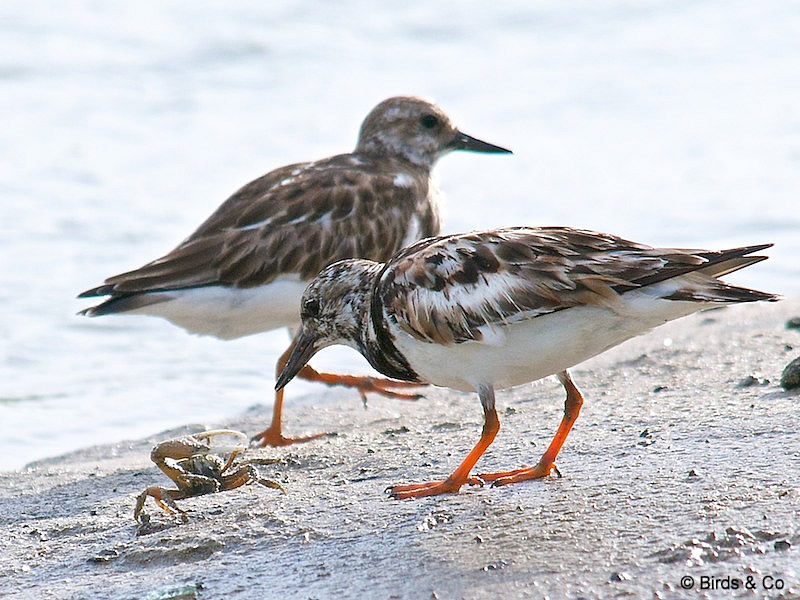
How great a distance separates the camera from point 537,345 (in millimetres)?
3648

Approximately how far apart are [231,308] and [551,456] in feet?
6.29

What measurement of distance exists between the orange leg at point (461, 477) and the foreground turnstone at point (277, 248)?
1.46 m

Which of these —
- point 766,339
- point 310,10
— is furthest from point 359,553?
point 310,10

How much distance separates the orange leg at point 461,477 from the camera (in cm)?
375

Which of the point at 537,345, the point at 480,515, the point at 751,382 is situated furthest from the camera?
the point at 751,382

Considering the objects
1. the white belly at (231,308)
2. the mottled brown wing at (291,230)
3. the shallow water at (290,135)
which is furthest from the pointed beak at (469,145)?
the white belly at (231,308)

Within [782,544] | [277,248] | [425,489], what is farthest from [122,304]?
[782,544]

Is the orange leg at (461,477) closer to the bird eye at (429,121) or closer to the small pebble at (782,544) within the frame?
the small pebble at (782,544)

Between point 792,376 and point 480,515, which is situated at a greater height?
point 792,376

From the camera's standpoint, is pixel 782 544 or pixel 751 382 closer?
pixel 782 544

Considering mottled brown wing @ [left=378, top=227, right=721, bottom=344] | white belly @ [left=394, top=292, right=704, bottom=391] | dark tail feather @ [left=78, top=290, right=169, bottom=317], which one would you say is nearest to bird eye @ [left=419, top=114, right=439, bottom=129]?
dark tail feather @ [left=78, top=290, right=169, bottom=317]

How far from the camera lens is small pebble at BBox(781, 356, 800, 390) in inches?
171

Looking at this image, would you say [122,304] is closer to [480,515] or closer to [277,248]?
[277,248]

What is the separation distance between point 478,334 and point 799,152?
6.29m
